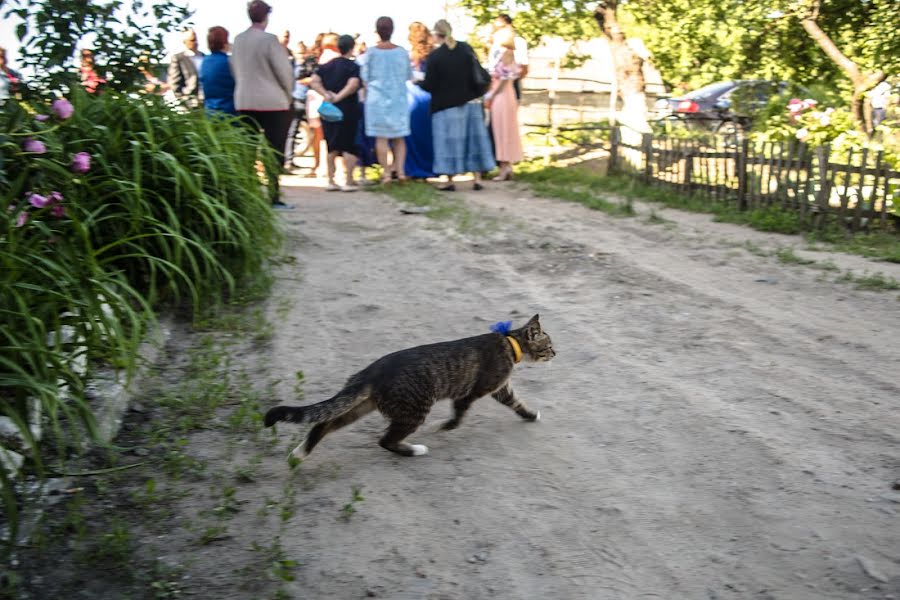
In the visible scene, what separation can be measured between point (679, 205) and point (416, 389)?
24.8ft

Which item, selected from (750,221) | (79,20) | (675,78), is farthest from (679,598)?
(675,78)

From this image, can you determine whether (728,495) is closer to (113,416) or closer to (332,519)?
(332,519)

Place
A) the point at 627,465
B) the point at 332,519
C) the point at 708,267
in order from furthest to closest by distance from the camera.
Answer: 1. the point at 708,267
2. the point at 627,465
3. the point at 332,519

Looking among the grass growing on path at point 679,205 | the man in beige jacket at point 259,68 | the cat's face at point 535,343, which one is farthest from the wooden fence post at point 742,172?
the cat's face at point 535,343

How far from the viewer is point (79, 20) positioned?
5.76 metres

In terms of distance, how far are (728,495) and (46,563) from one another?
2617mm

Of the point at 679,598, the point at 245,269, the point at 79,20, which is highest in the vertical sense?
the point at 79,20

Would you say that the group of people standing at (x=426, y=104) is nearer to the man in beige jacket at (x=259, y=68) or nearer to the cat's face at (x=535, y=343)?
the man in beige jacket at (x=259, y=68)

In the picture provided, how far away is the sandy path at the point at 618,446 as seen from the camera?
9.82 feet

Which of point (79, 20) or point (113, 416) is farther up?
point (79, 20)

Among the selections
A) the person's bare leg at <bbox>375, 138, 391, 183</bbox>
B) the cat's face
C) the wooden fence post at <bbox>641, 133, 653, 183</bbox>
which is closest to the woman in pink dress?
the person's bare leg at <bbox>375, 138, 391, 183</bbox>

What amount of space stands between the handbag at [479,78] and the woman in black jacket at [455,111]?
0.01 m

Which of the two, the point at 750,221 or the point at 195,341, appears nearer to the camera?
the point at 195,341

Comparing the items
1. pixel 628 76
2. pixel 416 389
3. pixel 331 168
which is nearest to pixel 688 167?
pixel 331 168
